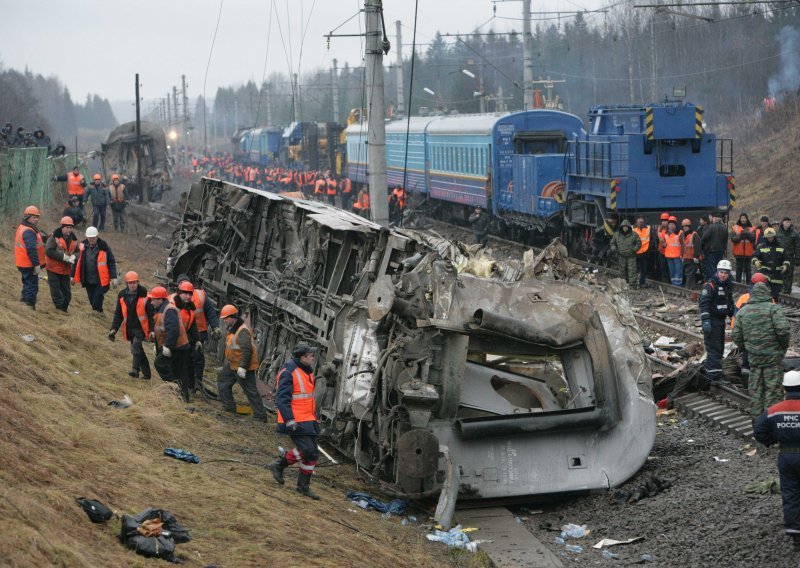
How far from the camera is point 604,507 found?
9445 millimetres

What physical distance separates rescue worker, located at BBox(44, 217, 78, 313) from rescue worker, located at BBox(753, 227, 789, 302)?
10698 millimetres

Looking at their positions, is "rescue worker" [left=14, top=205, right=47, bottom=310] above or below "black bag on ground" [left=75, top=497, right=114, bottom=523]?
above

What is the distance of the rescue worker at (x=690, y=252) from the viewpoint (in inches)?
801

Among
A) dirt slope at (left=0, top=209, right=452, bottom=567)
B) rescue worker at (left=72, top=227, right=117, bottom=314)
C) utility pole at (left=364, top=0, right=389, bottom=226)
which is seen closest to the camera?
dirt slope at (left=0, top=209, right=452, bottom=567)

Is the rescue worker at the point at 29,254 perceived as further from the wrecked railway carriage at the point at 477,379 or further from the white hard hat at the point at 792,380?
the white hard hat at the point at 792,380

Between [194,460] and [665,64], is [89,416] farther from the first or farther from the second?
[665,64]

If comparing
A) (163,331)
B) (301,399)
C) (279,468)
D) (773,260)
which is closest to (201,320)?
(163,331)

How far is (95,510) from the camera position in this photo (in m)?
7.00

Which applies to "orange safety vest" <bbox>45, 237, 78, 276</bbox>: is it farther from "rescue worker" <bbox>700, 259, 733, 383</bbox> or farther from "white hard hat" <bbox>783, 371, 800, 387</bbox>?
"white hard hat" <bbox>783, 371, 800, 387</bbox>

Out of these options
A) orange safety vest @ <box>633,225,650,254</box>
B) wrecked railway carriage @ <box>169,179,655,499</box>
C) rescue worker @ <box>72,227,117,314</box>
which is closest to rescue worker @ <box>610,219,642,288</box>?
orange safety vest @ <box>633,225,650,254</box>

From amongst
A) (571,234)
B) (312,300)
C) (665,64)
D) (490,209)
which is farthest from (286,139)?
(312,300)

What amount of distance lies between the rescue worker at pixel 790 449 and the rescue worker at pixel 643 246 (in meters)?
13.6

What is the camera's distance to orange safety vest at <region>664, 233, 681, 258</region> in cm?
2066

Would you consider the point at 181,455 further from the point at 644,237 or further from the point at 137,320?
the point at 644,237
